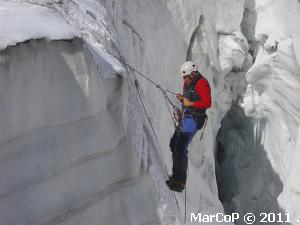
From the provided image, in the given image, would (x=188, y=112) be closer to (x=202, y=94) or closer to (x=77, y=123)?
(x=202, y=94)

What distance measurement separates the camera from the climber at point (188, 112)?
4.18m

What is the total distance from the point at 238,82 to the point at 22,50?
21.0ft

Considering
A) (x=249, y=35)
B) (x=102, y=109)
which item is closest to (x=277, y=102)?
(x=249, y=35)

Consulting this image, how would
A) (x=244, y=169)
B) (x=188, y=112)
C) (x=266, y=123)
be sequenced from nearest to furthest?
(x=188, y=112)
(x=266, y=123)
(x=244, y=169)

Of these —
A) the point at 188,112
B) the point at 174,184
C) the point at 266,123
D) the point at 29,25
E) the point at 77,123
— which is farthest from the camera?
the point at 266,123

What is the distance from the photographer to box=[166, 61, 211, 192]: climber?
13.7ft

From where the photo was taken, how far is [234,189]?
9180 mm

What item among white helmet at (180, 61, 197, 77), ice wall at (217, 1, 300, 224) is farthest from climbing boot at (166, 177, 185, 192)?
ice wall at (217, 1, 300, 224)

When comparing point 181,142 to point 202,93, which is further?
point 181,142

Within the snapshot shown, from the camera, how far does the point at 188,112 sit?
4246 mm

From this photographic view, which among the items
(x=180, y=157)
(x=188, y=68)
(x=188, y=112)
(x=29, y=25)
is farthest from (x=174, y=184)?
(x=29, y=25)

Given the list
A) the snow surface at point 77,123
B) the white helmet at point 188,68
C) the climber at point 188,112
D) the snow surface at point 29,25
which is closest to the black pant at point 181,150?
the climber at point 188,112

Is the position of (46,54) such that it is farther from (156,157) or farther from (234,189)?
(234,189)

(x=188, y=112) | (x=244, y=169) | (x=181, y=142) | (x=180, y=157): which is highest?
(x=188, y=112)
